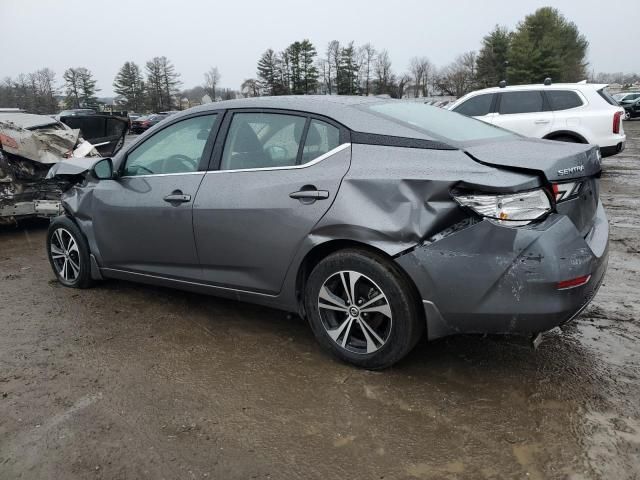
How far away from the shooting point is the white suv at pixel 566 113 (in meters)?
9.30

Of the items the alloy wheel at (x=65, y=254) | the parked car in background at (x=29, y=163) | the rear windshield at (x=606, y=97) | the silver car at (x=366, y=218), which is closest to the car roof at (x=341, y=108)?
the silver car at (x=366, y=218)

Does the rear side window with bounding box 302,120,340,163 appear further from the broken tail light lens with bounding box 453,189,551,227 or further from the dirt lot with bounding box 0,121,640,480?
the dirt lot with bounding box 0,121,640,480

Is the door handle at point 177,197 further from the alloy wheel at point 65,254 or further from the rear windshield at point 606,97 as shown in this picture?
the rear windshield at point 606,97

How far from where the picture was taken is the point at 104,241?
4238mm

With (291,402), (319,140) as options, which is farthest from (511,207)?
(291,402)

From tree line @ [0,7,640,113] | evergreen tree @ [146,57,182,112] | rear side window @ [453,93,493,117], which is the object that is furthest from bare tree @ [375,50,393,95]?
rear side window @ [453,93,493,117]

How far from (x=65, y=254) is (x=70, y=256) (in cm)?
6

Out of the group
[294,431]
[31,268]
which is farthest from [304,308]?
[31,268]

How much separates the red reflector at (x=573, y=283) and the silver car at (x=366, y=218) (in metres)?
0.01

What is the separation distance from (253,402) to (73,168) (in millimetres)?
2902

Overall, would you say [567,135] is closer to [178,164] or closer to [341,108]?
[341,108]

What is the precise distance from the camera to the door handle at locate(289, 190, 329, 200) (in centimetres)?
300

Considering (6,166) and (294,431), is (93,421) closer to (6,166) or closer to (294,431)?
(294,431)

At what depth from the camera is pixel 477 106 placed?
400 inches
